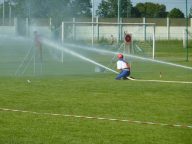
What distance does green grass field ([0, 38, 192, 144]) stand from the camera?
38.1 feet

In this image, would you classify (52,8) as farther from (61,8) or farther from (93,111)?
(93,111)

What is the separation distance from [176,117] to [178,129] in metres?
1.86

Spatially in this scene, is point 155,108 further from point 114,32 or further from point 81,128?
point 114,32

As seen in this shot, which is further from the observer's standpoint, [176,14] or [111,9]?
[176,14]

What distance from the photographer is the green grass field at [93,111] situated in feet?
38.1

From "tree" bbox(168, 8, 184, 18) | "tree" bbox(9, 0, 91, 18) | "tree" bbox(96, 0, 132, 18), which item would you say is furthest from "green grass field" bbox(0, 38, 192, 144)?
"tree" bbox(168, 8, 184, 18)

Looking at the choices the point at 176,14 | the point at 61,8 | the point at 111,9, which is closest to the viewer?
the point at 61,8

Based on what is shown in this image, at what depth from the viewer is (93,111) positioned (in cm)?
1541

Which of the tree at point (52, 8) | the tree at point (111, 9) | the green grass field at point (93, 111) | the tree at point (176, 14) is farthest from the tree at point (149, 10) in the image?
the green grass field at point (93, 111)

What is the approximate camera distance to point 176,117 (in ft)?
47.2

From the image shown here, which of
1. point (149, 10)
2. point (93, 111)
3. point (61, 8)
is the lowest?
point (93, 111)

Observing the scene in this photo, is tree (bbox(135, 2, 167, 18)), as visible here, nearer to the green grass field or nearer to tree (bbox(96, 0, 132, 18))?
tree (bbox(96, 0, 132, 18))

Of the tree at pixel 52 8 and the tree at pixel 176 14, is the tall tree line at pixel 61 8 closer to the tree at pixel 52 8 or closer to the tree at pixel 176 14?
the tree at pixel 52 8

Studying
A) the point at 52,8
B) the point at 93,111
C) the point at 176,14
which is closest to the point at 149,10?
the point at 176,14
